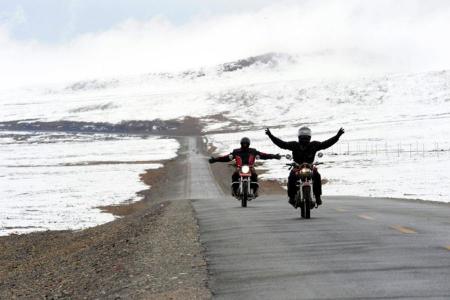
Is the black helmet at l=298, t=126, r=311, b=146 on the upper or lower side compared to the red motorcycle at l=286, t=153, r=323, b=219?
upper

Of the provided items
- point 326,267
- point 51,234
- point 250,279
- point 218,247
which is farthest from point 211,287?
point 51,234

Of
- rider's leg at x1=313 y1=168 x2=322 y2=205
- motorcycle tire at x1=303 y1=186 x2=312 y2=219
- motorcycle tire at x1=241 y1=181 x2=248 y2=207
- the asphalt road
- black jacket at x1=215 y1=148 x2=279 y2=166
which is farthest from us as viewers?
motorcycle tire at x1=241 y1=181 x2=248 y2=207

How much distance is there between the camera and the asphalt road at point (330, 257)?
8.93 metres

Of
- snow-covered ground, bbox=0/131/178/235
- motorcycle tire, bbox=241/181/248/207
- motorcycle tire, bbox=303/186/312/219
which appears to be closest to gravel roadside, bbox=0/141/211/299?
motorcycle tire, bbox=303/186/312/219

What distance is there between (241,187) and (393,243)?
493 inches

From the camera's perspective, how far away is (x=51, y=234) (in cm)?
2770

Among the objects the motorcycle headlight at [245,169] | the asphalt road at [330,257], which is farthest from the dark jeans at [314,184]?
the motorcycle headlight at [245,169]

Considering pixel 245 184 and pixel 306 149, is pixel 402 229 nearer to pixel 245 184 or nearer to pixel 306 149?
pixel 306 149

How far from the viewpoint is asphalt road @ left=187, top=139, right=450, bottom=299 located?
8930 mm

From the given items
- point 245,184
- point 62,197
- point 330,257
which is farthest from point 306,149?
point 62,197

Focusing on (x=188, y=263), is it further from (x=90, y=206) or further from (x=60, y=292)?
(x=90, y=206)

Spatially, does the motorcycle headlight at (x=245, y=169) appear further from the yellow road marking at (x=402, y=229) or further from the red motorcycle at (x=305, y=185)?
the yellow road marking at (x=402, y=229)

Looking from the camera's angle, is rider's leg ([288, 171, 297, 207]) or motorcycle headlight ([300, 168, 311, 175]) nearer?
motorcycle headlight ([300, 168, 311, 175])

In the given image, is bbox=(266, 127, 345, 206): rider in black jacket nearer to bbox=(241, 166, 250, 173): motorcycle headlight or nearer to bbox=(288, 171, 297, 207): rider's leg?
bbox=(288, 171, 297, 207): rider's leg
